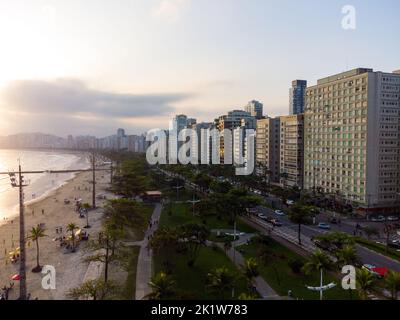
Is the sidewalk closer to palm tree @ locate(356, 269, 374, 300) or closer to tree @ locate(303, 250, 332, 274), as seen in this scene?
tree @ locate(303, 250, 332, 274)

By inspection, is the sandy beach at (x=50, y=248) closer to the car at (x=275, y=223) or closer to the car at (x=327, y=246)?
the car at (x=327, y=246)

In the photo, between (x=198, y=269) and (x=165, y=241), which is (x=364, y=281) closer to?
(x=198, y=269)

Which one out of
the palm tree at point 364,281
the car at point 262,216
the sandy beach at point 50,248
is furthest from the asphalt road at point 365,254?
the sandy beach at point 50,248

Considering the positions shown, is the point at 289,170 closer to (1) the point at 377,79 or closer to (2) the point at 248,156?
(2) the point at 248,156

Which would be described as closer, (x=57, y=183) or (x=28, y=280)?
(x=28, y=280)

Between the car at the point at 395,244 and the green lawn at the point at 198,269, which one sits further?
the car at the point at 395,244
